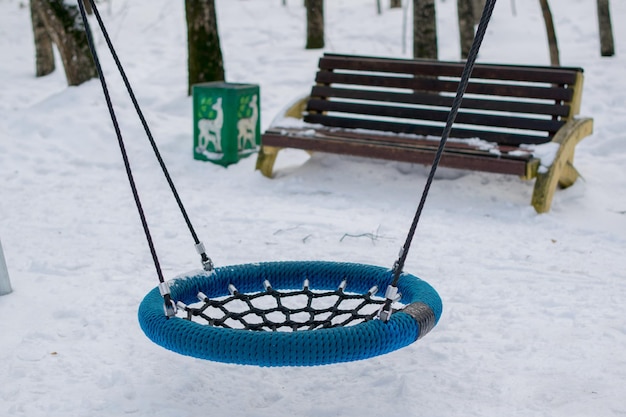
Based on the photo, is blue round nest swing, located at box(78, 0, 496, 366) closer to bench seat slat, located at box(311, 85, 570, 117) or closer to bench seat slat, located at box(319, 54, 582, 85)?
bench seat slat, located at box(311, 85, 570, 117)

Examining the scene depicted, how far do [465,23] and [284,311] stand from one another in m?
7.80

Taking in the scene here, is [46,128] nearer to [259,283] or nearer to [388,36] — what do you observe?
[259,283]

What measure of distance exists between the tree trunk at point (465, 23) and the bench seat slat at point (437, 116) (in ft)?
12.9

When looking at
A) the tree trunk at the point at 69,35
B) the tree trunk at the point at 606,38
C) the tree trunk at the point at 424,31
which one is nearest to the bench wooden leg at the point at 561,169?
the tree trunk at the point at 424,31

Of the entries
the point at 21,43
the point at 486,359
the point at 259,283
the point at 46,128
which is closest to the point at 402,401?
the point at 486,359

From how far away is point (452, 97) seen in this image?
606cm

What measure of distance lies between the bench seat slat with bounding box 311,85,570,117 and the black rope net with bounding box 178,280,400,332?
9.12ft

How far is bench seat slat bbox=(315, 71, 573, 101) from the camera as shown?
5680 mm

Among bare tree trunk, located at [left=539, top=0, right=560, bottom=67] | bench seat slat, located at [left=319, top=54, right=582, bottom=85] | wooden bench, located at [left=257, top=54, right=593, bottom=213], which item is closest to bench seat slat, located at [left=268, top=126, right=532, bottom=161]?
wooden bench, located at [left=257, top=54, right=593, bottom=213]

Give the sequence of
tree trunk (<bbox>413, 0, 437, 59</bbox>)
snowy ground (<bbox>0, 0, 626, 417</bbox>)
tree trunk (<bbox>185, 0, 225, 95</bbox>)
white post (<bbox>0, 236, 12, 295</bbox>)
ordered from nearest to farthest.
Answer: snowy ground (<bbox>0, 0, 626, 417</bbox>)
white post (<bbox>0, 236, 12, 295</bbox>)
tree trunk (<bbox>185, 0, 225, 95</bbox>)
tree trunk (<bbox>413, 0, 437, 59</bbox>)

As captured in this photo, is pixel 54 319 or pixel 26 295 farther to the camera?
pixel 26 295

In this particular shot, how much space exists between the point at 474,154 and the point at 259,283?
2.50 metres

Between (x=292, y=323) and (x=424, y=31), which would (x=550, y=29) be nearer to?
(x=424, y=31)

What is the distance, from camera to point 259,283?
321 centimetres
